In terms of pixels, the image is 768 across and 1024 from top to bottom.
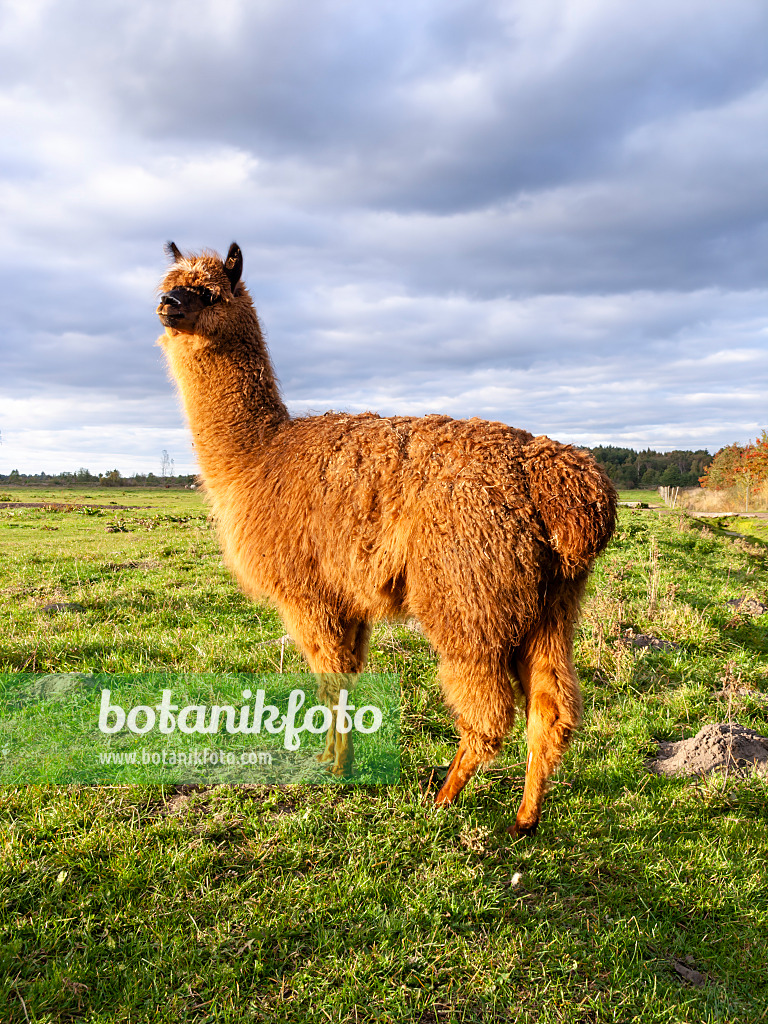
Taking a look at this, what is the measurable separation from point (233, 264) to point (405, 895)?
13.4 feet

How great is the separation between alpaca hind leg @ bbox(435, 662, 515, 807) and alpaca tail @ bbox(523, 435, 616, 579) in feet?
2.35

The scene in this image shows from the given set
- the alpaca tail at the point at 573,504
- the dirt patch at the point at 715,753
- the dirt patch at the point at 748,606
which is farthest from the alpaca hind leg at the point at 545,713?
the dirt patch at the point at 748,606

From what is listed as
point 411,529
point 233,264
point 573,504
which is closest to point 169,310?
point 233,264

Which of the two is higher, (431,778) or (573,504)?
(573,504)

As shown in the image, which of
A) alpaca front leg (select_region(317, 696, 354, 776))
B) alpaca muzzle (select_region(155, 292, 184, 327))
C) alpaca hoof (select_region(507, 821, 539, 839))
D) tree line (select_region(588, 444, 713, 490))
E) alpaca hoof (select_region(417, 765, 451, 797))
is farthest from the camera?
tree line (select_region(588, 444, 713, 490))

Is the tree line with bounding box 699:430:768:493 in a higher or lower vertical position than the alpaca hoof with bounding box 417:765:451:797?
higher

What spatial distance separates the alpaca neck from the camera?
4379 millimetres

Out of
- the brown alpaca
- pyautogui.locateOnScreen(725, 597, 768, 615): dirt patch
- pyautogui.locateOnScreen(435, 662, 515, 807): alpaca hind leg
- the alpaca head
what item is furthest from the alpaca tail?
pyautogui.locateOnScreen(725, 597, 768, 615): dirt patch

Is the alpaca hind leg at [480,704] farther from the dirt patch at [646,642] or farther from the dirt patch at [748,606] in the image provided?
the dirt patch at [748,606]

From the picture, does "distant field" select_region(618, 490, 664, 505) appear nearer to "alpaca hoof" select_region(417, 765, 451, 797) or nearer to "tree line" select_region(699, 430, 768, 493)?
"tree line" select_region(699, 430, 768, 493)

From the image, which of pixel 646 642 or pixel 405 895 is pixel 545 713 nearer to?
pixel 405 895

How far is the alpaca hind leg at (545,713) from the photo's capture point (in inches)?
138

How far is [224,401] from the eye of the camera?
4422mm

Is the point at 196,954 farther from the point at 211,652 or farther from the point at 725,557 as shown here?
the point at 725,557
